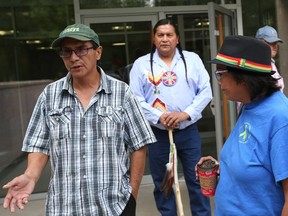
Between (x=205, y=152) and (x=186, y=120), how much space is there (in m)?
2.85

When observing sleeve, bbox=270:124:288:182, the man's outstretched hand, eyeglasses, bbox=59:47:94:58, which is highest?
Answer: eyeglasses, bbox=59:47:94:58

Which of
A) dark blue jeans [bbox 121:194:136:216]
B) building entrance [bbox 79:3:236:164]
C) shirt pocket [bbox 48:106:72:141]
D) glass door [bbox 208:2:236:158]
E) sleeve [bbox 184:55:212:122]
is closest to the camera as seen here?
shirt pocket [bbox 48:106:72:141]

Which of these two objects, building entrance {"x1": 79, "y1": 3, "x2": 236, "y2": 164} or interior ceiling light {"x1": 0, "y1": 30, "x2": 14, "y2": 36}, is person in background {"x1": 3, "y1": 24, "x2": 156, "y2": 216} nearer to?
building entrance {"x1": 79, "y1": 3, "x2": 236, "y2": 164}

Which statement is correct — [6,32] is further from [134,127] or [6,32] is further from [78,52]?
[134,127]

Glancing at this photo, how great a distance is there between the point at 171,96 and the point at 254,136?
6.03ft

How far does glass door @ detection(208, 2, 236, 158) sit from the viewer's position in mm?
4531

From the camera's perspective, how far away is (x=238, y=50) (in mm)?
1737

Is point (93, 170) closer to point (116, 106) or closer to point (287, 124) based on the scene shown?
point (116, 106)

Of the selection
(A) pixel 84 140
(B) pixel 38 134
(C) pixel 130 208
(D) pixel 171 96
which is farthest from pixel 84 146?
(D) pixel 171 96

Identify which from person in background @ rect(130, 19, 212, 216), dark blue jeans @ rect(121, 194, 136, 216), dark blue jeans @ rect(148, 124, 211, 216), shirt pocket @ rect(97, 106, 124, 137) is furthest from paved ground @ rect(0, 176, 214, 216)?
shirt pocket @ rect(97, 106, 124, 137)

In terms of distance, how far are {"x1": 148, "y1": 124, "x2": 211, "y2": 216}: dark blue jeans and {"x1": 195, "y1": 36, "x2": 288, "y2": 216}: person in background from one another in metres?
1.74

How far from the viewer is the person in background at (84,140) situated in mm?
2018

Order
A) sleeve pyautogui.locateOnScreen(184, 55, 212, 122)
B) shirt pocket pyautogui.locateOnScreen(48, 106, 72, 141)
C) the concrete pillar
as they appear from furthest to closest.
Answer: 1. the concrete pillar
2. sleeve pyautogui.locateOnScreen(184, 55, 212, 122)
3. shirt pocket pyautogui.locateOnScreen(48, 106, 72, 141)

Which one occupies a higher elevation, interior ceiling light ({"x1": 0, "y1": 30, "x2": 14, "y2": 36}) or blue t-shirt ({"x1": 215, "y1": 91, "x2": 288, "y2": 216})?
interior ceiling light ({"x1": 0, "y1": 30, "x2": 14, "y2": 36})
